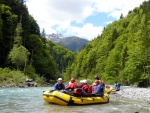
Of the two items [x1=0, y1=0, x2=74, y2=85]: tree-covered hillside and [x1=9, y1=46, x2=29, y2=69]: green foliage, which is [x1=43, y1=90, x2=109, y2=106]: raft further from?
[x1=9, y1=46, x2=29, y2=69]: green foliage

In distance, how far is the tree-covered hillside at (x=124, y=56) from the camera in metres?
65.4

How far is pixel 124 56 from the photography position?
8938 cm

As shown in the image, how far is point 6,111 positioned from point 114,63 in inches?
3094

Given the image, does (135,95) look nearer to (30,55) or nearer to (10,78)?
(10,78)

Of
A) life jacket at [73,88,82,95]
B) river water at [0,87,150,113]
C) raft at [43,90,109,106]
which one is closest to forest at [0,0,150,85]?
river water at [0,87,150,113]

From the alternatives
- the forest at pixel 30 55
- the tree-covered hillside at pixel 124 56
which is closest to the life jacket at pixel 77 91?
the forest at pixel 30 55

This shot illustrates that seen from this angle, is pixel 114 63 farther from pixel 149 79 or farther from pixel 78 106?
pixel 78 106

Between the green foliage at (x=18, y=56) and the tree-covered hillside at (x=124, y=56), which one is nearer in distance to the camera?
the green foliage at (x=18, y=56)

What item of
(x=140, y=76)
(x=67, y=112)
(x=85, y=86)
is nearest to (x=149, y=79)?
(x=140, y=76)

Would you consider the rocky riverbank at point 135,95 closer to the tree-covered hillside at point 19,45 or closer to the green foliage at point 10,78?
the green foliage at point 10,78

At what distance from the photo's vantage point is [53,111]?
17594mm

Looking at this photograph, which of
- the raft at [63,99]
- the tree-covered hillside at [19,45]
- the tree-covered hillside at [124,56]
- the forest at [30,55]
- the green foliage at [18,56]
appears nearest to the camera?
the raft at [63,99]

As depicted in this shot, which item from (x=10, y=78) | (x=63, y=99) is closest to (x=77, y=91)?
(x=63, y=99)

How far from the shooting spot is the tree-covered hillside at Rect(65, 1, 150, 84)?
65.4m
